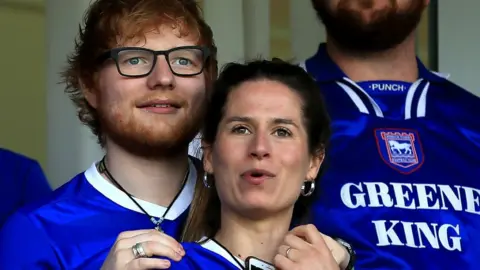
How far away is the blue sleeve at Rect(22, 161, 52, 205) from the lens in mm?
2039

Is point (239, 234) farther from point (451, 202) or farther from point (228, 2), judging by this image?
point (228, 2)

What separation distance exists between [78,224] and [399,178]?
64 cm

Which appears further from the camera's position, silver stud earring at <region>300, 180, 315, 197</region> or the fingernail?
silver stud earring at <region>300, 180, 315, 197</region>

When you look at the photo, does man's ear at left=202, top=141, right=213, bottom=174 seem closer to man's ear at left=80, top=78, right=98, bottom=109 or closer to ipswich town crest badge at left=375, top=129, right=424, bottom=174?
man's ear at left=80, top=78, right=98, bottom=109

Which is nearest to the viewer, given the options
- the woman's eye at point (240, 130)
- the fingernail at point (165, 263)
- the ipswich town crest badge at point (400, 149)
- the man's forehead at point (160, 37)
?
the fingernail at point (165, 263)

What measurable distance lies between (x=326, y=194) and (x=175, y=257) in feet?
1.63

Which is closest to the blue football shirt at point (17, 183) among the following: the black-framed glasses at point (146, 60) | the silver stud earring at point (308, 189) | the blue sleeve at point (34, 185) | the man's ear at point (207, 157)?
the blue sleeve at point (34, 185)

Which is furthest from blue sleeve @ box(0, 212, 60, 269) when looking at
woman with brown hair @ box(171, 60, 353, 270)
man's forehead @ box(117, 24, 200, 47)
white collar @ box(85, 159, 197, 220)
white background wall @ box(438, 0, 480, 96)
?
white background wall @ box(438, 0, 480, 96)

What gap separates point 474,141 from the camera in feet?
6.75

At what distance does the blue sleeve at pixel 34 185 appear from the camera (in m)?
2.04

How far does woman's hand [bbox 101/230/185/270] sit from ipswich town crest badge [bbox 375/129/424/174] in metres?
0.59

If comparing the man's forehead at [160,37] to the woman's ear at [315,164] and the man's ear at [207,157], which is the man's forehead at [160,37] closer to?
the man's ear at [207,157]

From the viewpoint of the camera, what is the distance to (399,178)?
1.94m

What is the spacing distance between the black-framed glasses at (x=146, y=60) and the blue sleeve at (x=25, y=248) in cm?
33
